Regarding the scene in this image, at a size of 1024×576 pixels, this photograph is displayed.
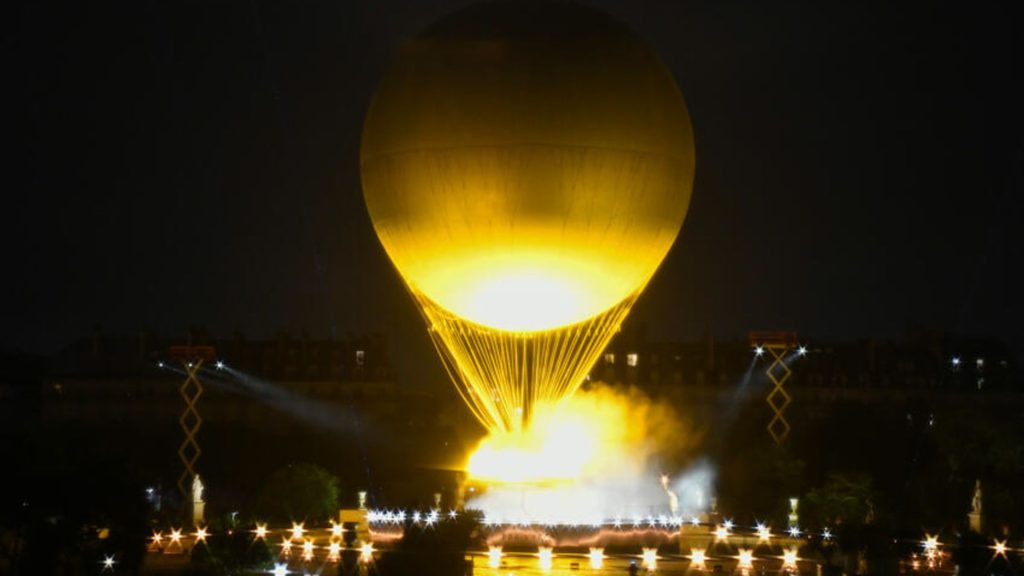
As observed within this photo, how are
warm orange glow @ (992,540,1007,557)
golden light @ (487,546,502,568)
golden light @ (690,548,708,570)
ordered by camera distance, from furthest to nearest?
golden light @ (690,548,708,570), golden light @ (487,546,502,568), warm orange glow @ (992,540,1007,557)

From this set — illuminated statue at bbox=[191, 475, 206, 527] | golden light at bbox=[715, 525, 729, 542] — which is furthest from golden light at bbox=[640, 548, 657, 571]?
illuminated statue at bbox=[191, 475, 206, 527]

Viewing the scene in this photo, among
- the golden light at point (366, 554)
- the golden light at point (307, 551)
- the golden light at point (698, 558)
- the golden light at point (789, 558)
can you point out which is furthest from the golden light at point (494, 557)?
the golden light at point (789, 558)

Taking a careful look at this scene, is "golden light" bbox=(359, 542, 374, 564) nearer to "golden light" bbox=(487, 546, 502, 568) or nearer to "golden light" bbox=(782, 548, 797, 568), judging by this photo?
"golden light" bbox=(487, 546, 502, 568)

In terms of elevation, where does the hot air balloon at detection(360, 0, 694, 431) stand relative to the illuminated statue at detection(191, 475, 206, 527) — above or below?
above

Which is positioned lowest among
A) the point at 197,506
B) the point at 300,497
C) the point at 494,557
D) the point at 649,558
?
the point at 494,557

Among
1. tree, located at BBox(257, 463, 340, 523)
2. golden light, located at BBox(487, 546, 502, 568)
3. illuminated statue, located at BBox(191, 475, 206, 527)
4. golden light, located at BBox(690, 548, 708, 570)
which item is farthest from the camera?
tree, located at BBox(257, 463, 340, 523)

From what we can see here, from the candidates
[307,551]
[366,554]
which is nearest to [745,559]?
[366,554]

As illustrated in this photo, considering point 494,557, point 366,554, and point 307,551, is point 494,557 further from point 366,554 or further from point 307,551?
point 366,554
